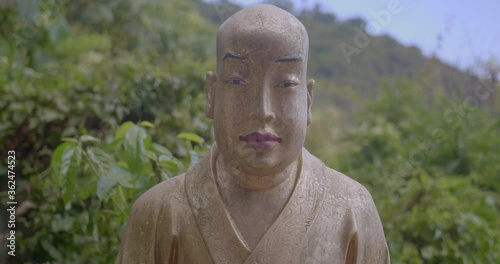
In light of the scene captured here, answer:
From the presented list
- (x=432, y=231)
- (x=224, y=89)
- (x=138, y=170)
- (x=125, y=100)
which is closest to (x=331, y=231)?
(x=224, y=89)

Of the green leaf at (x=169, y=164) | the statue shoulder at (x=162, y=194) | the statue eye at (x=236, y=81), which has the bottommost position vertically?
the green leaf at (x=169, y=164)

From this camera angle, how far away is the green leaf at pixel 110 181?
2518mm

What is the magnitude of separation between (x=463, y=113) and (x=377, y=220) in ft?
13.0

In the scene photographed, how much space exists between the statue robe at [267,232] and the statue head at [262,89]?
0.14 meters

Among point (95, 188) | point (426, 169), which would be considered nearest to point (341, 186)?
point (95, 188)

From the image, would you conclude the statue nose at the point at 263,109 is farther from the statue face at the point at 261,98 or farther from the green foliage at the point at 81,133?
the green foliage at the point at 81,133

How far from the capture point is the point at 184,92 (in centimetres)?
418

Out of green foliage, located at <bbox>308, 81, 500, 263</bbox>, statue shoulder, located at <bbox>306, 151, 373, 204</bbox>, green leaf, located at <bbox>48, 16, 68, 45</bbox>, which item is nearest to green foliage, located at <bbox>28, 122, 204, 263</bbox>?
statue shoulder, located at <bbox>306, 151, 373, 204</bbox>

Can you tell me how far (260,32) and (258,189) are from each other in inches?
16.8

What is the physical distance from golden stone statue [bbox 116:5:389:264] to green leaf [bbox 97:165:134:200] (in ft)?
1.80

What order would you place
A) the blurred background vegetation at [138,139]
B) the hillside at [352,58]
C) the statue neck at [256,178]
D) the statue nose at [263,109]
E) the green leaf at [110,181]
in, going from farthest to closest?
the hillside at [352,58], the blurred background vegetation at [138,139], the green leaf at [110,181], the statue neck at [256,178], the statue nose at [263,109]

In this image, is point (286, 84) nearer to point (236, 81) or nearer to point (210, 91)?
point (236, 81)

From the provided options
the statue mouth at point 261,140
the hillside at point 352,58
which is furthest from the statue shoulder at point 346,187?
the hillside at point 352,58

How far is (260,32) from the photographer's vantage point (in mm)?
1765
